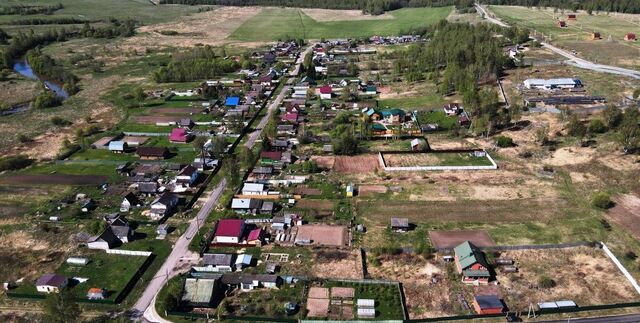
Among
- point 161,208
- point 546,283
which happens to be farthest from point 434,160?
point 161,208

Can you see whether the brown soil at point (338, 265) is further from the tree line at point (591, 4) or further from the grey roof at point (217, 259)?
the tree line at point (591, 4)

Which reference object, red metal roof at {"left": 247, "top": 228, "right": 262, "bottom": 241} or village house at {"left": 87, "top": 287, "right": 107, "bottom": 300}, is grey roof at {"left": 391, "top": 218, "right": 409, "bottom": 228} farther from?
village house at {"left": 87, "top": 287, "right": 107, "bottom": 300}

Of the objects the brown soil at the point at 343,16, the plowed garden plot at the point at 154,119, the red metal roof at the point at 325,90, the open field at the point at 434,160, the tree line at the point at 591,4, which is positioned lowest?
the open field at the point at 434,160

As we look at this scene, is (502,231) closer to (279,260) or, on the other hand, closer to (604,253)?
(604,253)

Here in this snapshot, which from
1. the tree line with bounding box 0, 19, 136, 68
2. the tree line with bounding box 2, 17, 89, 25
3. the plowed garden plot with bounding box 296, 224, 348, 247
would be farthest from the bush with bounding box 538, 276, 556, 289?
the tree line with bounding box 2, 17, 89, 25

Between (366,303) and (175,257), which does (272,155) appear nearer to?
(175,257)

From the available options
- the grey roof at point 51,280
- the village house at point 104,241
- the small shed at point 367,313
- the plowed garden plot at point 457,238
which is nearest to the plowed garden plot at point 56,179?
the village house at point 104,241

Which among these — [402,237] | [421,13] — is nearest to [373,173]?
[402,237]

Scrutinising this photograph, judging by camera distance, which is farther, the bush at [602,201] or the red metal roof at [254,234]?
the bush at [602,201]
